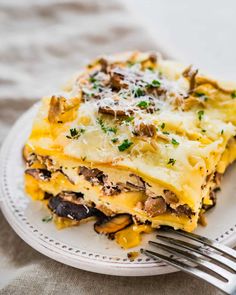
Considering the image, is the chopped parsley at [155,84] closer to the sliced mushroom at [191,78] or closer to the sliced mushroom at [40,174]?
the sliced mushroom at [191,78]

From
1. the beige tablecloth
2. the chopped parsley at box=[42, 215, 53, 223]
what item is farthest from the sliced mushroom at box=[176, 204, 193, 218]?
the beige tablecloth

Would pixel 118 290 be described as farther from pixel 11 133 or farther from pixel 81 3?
pixel 81 3

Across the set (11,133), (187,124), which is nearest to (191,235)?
(187,124)

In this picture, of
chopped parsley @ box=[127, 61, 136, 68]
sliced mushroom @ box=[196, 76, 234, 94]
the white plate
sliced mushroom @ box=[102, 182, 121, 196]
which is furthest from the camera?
chopped parsley @ box=[127, 61, 136, 68]

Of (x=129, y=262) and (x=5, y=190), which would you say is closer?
(x=129, y=262)

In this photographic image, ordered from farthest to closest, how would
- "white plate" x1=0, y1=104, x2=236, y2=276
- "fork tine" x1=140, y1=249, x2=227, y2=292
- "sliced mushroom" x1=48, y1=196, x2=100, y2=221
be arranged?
"sliced mushroom" x1=48, y1=196, x2=100, y2=221 → "white plate" x1=0, y1=104, x2=236, y2=276 → "fork tine" x1=140, y1=249, x2=227, y2=292

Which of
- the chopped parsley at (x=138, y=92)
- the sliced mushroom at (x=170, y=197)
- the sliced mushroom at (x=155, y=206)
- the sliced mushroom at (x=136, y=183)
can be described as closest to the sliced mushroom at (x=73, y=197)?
the sliced mushroom at (x=136, y=183)

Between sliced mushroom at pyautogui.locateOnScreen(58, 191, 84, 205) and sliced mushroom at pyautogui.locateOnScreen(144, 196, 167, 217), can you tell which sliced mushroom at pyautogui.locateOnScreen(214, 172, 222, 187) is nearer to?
sliced mushroom at pyautogui.locateOnScreen(144, 196, 167, 217)

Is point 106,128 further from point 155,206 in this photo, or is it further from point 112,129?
point 155,206
